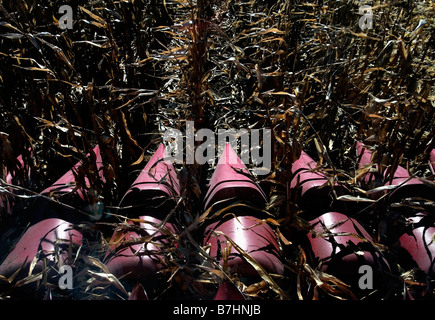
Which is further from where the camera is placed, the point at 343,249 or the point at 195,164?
the point at 195,164

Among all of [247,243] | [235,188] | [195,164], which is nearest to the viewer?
[247,243]

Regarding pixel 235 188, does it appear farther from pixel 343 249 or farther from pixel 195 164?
pixel 343 249

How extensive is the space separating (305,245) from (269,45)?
1.32 metres

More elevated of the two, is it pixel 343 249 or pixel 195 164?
pixel 195 164

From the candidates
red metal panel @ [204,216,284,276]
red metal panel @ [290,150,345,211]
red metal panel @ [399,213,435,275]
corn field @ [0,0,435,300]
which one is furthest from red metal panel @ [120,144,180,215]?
red metal panel @ [399,213,435,275]

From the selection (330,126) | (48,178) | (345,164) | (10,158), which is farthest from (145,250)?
(330,126)

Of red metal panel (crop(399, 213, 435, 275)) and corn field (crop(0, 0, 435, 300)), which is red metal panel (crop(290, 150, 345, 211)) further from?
red metal panel (crop(399, 213, 435, 275))

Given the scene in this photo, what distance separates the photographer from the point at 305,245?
1.22m

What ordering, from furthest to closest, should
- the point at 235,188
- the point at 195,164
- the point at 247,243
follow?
1. the point at 195,164
2. the point at 235,188
3. the point at 247,243

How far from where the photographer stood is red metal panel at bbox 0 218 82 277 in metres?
1.01

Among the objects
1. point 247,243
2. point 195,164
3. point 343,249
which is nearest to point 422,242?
point 343,249

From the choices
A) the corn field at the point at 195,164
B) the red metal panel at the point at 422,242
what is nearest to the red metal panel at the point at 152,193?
the corn field at the point at 195,164

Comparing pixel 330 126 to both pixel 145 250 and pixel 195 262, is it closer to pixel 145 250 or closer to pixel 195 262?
pixel 195 262

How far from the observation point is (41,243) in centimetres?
108
